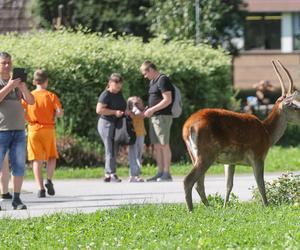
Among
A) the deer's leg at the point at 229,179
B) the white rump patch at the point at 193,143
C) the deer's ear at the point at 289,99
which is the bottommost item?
the deer's leg at the point at 229,179

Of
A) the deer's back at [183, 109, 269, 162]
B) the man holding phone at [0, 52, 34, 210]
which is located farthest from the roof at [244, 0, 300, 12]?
the deer's back at [183, 109, 269, 162]

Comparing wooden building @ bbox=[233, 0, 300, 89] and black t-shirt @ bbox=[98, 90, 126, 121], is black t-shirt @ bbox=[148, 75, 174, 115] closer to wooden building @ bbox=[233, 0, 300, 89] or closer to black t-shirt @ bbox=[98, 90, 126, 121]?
black t-shirt @ bbox=[98, 90, 126, 121]

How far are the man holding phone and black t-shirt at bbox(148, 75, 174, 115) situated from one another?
403cm

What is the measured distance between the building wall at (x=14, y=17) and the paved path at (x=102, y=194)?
39.8ft

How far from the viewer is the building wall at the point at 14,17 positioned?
29.2 m

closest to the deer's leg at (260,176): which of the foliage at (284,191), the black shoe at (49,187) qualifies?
the foliage at (284,191)

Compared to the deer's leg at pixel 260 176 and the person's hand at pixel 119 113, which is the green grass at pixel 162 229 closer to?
the deer's leg at pixel 260 176

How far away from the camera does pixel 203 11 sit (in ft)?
95.7

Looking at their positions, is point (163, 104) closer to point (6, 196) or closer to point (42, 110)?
point (42, 110)

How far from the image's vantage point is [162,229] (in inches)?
422

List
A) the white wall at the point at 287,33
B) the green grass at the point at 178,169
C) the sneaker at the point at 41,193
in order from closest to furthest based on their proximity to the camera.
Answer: the sneaker at the point at 41,193
the green grass at the point at 178,169
the white wall at the point at 287,33

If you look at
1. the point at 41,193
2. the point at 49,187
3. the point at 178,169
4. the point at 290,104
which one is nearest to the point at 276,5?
the point at 178,169

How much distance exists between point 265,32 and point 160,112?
1222 inches

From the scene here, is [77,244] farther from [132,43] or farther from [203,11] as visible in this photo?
[203,11]
